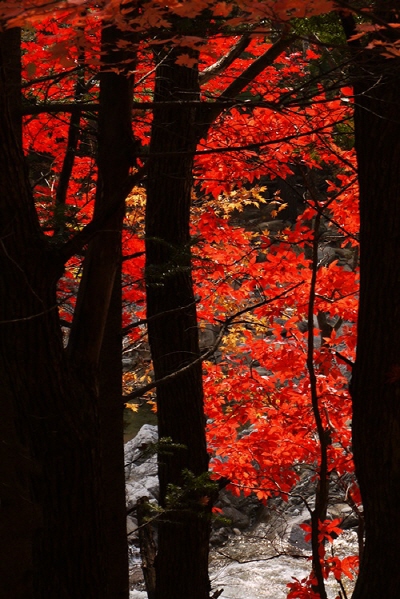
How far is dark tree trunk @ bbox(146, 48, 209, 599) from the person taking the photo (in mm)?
4965

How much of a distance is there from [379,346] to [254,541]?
847cm

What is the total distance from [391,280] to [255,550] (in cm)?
836

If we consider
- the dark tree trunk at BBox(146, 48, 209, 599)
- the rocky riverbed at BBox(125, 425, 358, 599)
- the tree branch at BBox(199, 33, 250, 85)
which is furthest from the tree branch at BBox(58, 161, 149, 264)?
the rocky riverbed at BBox(125, 425, 358, 599)

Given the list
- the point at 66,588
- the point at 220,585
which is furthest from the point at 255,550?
the point at 66,588

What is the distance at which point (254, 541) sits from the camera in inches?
444

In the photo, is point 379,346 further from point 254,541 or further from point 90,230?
point 254,541

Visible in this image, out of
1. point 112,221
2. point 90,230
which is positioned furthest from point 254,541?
point 90,230

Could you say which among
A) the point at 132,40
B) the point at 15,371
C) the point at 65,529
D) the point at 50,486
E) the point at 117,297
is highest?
the point at 132,40

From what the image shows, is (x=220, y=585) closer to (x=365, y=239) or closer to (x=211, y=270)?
(x=211, y=270)

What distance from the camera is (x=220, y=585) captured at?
959 cm

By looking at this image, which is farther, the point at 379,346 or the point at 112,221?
the point at 379,346

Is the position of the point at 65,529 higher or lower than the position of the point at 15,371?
lower

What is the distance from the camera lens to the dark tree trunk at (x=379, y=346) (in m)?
3.70

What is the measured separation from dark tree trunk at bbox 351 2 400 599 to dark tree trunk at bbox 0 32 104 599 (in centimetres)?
172
